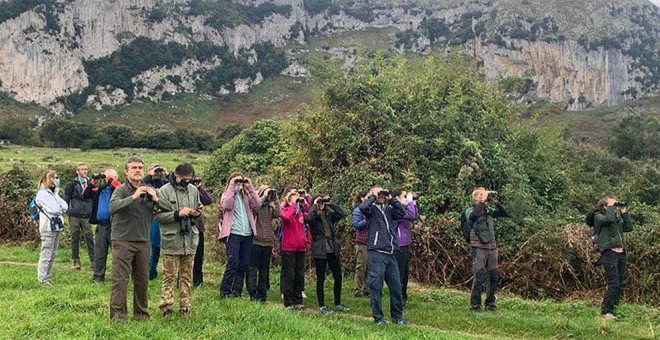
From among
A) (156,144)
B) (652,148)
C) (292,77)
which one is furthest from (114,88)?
(652,148)

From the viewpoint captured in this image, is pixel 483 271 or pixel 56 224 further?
pixel 56 224

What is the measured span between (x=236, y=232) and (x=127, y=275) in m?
2.30

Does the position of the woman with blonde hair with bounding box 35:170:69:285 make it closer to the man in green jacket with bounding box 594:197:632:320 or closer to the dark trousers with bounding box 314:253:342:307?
the dark trousers with bounding box 314:253:342:307

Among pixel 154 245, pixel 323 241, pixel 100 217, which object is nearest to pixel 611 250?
pixel 323 241

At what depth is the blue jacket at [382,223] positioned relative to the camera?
7750mm

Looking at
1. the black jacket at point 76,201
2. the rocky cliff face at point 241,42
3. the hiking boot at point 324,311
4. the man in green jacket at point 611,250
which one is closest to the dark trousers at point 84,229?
the black jacket at point 76,201

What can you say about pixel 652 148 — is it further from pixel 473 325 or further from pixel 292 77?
pixel 292 77

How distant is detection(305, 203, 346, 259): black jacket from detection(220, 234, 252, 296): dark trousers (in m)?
1.06

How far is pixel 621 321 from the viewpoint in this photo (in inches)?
332

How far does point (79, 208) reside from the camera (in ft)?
36.2

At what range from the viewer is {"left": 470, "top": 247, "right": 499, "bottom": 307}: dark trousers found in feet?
29.3

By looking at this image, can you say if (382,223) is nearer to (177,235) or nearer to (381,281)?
(381,281)

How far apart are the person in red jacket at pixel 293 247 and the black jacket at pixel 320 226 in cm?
15

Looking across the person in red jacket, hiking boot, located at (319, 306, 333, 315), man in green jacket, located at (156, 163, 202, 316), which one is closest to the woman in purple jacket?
hiking boot, located at (319, 306, 333, 315)
